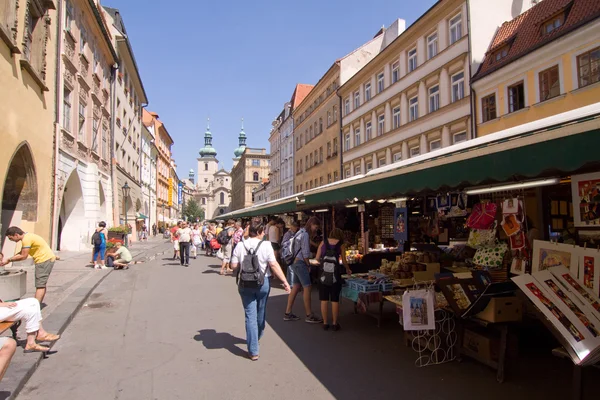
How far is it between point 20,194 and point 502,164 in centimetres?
1585

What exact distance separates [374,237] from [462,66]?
1072cm

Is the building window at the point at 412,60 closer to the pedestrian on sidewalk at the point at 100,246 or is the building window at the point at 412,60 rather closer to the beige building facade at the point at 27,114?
the beige building facade at the point at 27,114

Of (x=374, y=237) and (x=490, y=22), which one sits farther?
(x=490, y=22)

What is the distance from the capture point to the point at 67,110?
19016mm

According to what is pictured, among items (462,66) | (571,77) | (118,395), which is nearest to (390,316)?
(118,395)

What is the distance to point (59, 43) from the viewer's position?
17.0 m

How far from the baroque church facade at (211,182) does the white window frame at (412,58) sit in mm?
97371

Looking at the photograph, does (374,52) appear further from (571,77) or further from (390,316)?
(390,316)

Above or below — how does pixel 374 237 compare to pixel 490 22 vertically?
below

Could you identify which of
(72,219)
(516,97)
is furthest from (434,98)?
(72,219)

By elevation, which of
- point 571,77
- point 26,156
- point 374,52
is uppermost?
point 374,52

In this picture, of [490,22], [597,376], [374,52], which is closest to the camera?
[597,376]

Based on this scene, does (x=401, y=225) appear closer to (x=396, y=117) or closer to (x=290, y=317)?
(x=290, y=317)

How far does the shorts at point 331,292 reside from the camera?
6.60 meters
